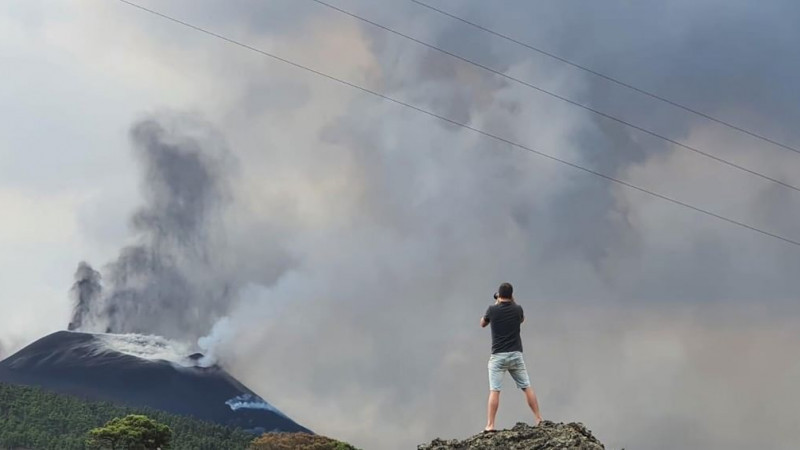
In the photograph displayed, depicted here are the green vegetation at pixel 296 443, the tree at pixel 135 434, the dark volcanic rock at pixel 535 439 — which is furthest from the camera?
the green vegetation at pixel 296 443

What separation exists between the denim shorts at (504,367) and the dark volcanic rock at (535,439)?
98 cm

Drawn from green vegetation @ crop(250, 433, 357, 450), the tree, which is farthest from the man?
green vegetation @ crop(250, 433, 357, 450)

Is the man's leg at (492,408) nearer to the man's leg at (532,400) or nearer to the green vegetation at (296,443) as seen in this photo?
the man's leg at (532,400)

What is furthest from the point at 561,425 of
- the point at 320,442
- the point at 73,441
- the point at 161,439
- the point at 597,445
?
the point at 73,441

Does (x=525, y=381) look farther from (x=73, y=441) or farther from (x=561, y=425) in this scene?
(x=73, y=441)

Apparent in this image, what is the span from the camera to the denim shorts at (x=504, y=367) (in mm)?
20156

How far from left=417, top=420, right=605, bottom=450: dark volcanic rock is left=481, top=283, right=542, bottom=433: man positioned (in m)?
0.32

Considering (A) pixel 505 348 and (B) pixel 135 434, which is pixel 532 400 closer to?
(A) pixel 505 348

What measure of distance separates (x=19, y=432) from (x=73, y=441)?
1315cm

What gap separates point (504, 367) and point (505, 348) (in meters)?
0.44

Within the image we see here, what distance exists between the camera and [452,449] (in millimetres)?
19953

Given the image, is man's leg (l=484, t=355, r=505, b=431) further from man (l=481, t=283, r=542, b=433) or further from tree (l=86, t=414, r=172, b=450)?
tree (l=86, t=414, r=172, b=450)

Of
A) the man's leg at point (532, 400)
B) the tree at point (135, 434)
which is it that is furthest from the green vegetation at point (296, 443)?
the man's leg at point (532, 400)

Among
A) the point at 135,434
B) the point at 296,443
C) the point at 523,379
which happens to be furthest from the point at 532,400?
the point at 296,443
